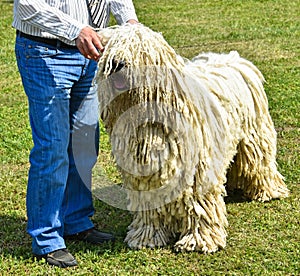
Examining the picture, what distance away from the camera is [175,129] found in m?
4.08

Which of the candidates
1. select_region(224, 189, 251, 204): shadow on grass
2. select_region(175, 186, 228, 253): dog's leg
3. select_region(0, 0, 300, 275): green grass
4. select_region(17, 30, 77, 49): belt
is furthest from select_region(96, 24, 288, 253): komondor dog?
select_region(224, 189, 251, 204): shadow on grass

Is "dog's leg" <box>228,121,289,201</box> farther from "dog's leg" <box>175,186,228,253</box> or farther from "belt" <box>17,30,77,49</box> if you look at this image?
"belt" <box>17,30,77,49</box>

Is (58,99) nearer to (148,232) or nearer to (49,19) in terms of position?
(49,19)

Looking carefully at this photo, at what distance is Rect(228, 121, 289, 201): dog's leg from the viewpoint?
5023mm

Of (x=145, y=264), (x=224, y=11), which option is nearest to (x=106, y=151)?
(x=145, y=264)

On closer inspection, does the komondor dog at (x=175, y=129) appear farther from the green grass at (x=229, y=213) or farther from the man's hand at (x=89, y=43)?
the green grass at (x=229, y=213)

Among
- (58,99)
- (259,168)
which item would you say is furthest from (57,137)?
(259,168)

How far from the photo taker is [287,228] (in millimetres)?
4793

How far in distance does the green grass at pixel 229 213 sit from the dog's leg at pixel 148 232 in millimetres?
59

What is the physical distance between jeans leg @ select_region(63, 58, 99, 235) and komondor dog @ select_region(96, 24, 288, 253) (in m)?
0.31

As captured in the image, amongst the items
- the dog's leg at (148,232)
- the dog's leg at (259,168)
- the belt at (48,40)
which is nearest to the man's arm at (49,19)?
the belt at (48,40)

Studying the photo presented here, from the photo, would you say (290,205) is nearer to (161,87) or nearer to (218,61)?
(218,61)

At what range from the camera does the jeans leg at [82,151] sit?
4328 mm

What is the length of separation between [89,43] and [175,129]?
73 centimetres
